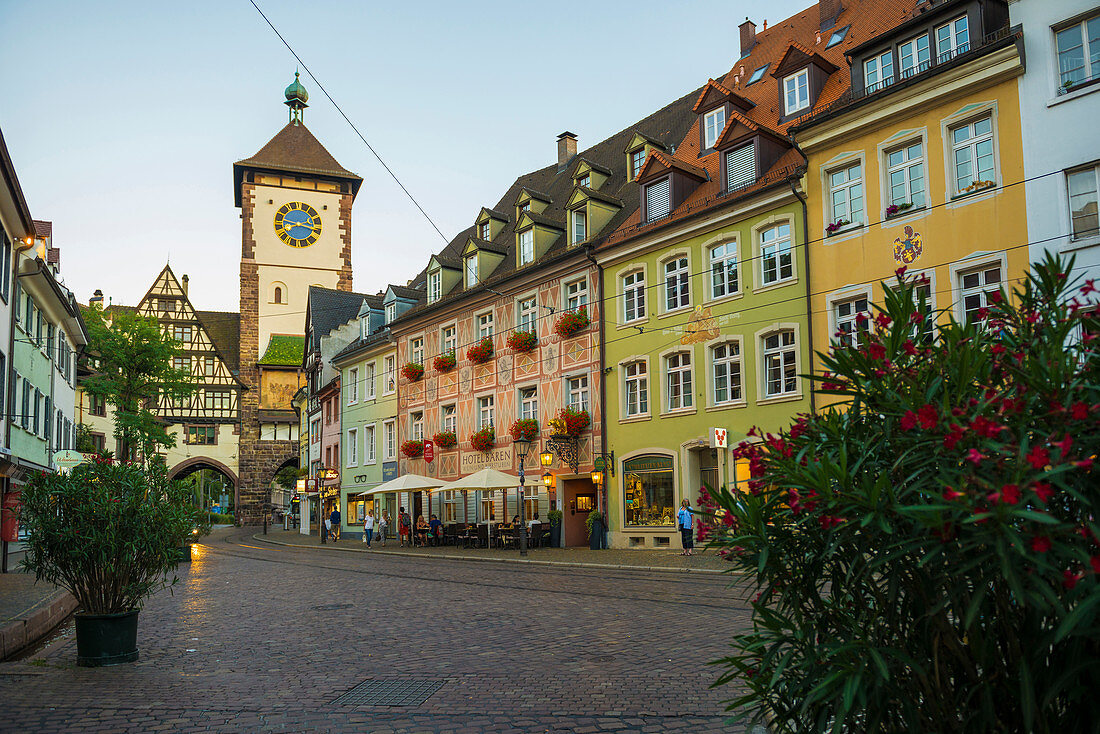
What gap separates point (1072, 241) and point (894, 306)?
16.3m

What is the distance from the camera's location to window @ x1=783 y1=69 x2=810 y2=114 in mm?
24781

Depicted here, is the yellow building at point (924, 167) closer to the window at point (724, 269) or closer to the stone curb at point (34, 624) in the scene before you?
the window at point (724, 269)

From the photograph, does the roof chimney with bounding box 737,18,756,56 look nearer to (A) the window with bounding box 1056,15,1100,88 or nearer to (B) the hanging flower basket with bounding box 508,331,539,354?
(B) the hanging flower basket with bounding box 508,331,539,354

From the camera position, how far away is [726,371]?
25.0m

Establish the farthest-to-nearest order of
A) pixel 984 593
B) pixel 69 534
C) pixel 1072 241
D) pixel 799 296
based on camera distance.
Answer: pixel 799 296 → pixel 1072 241 → pixel 69 534 → pixel 984 593

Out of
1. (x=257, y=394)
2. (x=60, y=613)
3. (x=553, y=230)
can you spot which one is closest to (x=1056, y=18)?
(x=553, y=230)

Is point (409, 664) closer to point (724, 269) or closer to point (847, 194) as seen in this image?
point (847, 194)

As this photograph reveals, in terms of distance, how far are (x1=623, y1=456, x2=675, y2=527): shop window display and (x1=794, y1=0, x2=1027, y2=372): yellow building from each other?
20.9 feet

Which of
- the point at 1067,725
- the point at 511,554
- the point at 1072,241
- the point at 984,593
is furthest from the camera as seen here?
Answer: the point at 511,554

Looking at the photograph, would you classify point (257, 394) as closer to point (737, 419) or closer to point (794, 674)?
point (737, 419)

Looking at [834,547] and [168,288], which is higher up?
[168,288]

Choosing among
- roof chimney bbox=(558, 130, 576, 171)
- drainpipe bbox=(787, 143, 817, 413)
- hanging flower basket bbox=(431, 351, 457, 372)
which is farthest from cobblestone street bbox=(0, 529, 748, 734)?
roof chimney bbox=(558, 130, 576, 171)

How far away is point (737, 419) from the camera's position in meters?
24.5

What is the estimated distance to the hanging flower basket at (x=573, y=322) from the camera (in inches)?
1170
